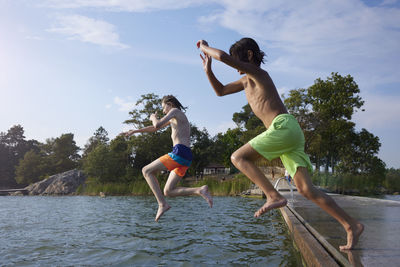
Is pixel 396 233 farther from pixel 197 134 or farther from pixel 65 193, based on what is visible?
pixel 197 134

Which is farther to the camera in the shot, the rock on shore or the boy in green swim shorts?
the rock on shore

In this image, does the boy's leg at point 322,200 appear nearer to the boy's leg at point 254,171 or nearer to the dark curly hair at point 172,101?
the boy's leg at point 254,171

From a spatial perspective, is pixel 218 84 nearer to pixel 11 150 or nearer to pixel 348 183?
pixel 348 183

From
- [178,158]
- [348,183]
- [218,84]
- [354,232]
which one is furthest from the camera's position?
[348,183]

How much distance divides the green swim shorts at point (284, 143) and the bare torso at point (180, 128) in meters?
1.31

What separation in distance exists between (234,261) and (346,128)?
31.1 m

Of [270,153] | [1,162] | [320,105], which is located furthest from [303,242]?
[1,162]

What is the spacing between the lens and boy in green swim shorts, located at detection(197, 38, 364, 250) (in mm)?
2766

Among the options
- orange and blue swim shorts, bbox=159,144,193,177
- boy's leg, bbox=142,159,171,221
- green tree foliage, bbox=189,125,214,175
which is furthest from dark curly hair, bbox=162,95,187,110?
green tree foliage, bbox=189,125,214,175

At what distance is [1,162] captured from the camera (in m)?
73.3

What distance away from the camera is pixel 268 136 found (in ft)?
9.08

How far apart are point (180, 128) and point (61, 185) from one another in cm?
4038

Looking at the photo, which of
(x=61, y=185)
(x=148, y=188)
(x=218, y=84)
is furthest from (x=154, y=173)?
(x=61, y=185)

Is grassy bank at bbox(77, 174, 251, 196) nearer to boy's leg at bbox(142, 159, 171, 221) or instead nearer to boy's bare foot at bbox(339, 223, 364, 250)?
boy's leg at bbox(142, 159, 171, 221)
